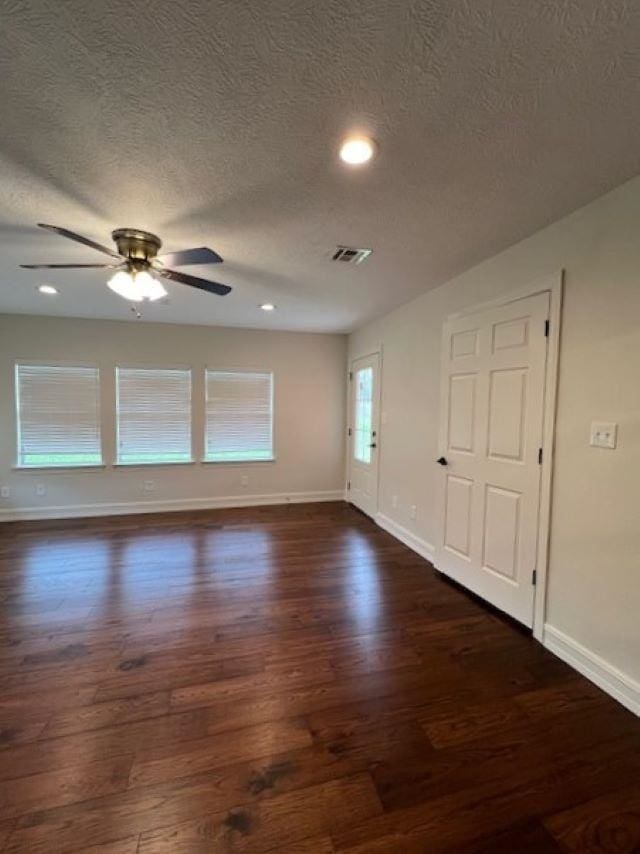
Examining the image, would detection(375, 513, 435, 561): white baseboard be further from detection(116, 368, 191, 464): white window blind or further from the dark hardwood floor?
detection(116, 368, 191, 464): white window blind

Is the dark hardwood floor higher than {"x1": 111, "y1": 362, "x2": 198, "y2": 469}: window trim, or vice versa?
{"x1": 111, "y1": 362, "x2": 198, "y2": 469}: window trim

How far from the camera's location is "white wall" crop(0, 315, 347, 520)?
4551 millimetres

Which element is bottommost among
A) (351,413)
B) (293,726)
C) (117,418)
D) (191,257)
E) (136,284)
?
(293,726)

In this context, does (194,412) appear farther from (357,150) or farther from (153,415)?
(357,150)

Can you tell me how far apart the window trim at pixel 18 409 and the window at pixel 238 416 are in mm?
1291

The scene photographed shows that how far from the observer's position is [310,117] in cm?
142

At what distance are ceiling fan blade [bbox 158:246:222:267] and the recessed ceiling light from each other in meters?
0.84

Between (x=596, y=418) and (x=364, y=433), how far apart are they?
3.23 m

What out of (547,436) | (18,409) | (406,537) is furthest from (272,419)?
(547,436)

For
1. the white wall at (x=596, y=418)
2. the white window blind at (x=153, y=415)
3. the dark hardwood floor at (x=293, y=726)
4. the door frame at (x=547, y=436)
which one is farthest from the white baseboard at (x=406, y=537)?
the white window blind at (x=153, y=415)

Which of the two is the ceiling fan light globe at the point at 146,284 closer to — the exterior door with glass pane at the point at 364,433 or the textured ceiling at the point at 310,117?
the textured ceiling at the point at 310,117

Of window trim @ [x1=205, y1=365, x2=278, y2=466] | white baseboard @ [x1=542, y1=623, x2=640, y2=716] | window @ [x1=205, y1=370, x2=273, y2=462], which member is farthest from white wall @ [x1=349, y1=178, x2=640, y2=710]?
window @ [x1=205, y1=370, x2=273, y2=462]

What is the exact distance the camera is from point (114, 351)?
4.77m

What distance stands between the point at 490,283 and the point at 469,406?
0.90 meters
